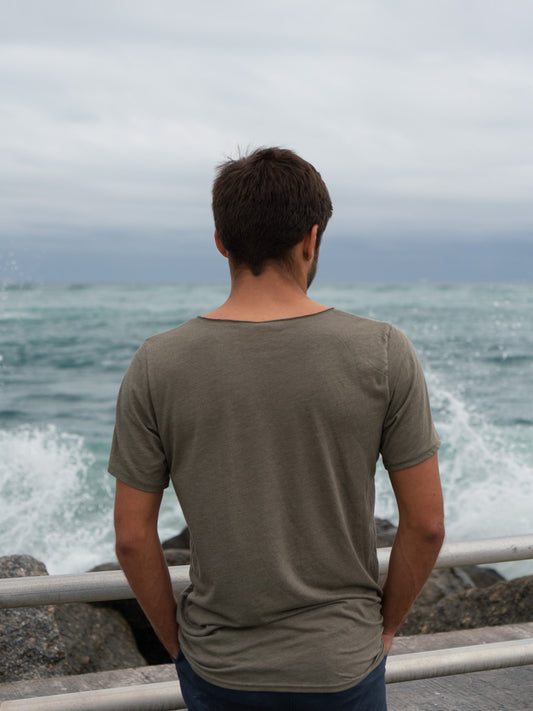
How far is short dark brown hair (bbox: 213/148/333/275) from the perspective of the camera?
4.56 feet

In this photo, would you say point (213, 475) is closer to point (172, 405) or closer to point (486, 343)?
point (172, 405)

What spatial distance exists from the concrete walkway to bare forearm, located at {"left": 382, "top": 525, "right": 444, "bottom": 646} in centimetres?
130

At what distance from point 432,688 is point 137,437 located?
200cm

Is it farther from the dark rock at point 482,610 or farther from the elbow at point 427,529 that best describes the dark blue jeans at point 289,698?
the dark rock at point 482,610

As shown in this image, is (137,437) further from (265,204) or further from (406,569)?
(406,569)

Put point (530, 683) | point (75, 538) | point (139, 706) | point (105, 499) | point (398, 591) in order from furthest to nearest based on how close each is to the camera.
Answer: point (105, 499), point (75, 538), point (530, 683), point (139, 706), point (398, 591)

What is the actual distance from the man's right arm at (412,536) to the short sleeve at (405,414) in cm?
3

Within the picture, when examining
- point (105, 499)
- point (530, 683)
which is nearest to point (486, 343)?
point (105, 499)

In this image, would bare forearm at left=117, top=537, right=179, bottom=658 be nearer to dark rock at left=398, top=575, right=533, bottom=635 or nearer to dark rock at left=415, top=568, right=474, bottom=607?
dark rock at left=398, top=575, right=533, bottom=635

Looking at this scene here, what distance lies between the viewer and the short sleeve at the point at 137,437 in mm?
1429

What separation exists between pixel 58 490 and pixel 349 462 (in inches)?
425

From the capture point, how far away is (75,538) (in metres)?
9.55

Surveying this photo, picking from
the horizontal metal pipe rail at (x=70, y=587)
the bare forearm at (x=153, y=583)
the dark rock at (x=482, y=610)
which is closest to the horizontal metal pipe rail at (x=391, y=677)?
the horizontal metal pipe rail at (x=70, y=587)

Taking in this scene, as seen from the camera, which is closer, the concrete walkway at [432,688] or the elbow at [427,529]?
the elbow at [427,529]
